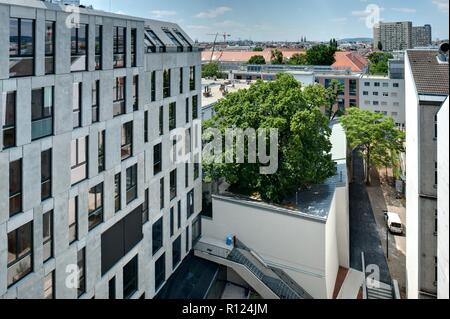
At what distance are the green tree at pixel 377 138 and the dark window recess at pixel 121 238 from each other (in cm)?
1680

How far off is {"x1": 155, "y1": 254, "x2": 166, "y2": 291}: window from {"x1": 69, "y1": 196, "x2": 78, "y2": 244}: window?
4176 mm

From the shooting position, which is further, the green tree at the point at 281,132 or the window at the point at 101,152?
the green tree at the point at 281,132

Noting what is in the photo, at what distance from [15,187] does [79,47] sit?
11.6 feet

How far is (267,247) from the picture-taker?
1387 cm

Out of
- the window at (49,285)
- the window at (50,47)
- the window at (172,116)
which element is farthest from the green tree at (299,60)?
the window at (49,285)

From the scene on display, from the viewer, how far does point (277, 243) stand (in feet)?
44.8

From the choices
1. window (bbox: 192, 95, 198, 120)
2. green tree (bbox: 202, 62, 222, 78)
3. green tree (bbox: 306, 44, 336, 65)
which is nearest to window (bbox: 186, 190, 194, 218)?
window (bbox: 192, 95, 198, 120)

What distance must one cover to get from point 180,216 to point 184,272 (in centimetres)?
199

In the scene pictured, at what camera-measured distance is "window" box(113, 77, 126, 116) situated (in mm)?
10250

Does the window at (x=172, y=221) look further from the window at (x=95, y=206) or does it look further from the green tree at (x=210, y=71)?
the green tree at (x=210, y=71)

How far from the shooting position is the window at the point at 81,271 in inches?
354

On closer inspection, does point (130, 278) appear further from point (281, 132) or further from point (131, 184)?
point (281, 132)

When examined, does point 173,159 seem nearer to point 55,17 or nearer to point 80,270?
point 80,270
